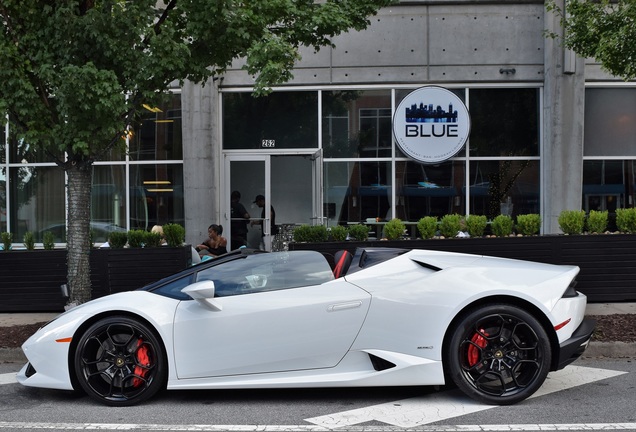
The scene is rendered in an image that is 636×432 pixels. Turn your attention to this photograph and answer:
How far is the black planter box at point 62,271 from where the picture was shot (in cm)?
978

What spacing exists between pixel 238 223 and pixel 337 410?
9069mm

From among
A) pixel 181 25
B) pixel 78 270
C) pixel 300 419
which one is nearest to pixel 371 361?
pixel 300 419

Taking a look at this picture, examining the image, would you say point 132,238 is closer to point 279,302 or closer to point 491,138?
point 279,302

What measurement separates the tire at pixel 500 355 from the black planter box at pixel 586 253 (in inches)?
169

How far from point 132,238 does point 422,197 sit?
625 centimetres

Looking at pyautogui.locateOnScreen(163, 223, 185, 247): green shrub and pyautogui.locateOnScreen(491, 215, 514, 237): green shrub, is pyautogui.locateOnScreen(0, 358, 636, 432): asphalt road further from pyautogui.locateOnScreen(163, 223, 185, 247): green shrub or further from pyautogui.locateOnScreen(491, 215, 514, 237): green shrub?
pyautogui.locateOnScreen(163, 223, 185, 247): green shrub

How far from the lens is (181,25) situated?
27.2 ft

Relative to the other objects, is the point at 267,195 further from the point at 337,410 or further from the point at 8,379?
the point at 337,410

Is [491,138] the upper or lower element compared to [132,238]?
upper

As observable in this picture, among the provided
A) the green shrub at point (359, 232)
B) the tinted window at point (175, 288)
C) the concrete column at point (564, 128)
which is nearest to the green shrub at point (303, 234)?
the green shrub at point (359, 232)

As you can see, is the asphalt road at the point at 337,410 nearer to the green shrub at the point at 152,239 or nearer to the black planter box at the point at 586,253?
the black planter box at the point at 586,253

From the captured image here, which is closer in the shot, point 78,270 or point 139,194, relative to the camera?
point 78,270

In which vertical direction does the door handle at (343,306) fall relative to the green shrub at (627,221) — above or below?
below

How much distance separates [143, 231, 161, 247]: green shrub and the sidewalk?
1.62 meters
